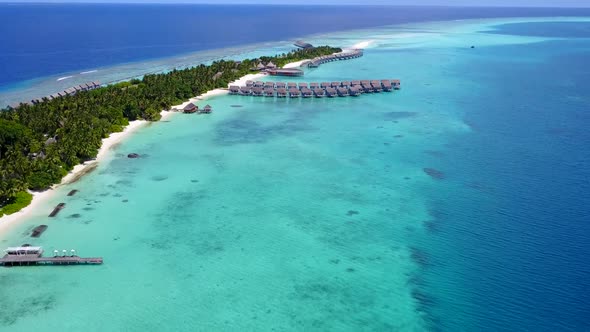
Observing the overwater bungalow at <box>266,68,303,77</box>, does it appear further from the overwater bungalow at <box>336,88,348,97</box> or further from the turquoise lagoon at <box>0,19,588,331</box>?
the turquoise lagoon at <box>0,19,588,331</box>

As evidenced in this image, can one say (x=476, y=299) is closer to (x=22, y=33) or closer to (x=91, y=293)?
(x=91, y=293)

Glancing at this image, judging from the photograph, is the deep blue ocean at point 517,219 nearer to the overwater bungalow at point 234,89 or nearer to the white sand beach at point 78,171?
the white sand beach at point 78,171

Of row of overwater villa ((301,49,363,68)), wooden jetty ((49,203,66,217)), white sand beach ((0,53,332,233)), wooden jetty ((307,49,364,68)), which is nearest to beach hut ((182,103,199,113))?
white sand beach ((0,53,332,233))

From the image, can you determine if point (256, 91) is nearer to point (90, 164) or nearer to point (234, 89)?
point (234, 89)

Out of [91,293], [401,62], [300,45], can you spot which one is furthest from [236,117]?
[300,45]

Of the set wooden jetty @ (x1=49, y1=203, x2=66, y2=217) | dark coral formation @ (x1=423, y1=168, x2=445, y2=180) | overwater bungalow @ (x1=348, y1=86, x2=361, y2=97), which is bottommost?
dark coral formation @ (x1=423, y1=168, x2=445, y2=180)

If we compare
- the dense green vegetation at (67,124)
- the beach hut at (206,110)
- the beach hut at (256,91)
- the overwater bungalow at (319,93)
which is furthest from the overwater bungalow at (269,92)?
the beach hut at (206,110)
